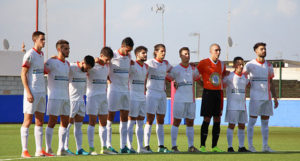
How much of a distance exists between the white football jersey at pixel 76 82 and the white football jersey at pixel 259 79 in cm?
350

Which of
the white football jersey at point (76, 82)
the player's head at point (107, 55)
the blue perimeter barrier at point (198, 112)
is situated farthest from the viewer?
the blue perimeter barrier at point (198, 112)

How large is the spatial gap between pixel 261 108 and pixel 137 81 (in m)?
2.65

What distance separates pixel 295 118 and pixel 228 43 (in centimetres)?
2452

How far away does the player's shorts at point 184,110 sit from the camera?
11.9 meters

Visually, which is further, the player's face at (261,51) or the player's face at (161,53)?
the player's face at (261,51)

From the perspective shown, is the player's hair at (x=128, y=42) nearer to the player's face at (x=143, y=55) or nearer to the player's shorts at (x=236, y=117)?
the player's face at (x=143, y=55)

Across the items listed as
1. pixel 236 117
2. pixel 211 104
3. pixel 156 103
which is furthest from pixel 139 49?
pixel 236 117

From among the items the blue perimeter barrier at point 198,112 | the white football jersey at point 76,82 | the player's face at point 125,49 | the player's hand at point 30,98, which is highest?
the player's face at point 125,49

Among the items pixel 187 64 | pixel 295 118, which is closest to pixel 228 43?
pixel 295 118

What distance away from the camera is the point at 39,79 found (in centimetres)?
1032

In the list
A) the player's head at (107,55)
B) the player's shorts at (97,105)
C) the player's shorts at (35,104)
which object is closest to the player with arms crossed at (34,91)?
the player's shorts at (35,104)

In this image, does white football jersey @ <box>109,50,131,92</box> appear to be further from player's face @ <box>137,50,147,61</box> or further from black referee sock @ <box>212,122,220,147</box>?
black referee sock @ <box>212,122,220,147</box>

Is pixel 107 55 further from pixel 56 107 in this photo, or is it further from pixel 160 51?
pixel 56 107

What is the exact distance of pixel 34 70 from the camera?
10281mm
